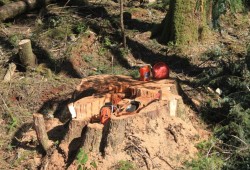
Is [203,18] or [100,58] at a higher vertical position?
[203,18]

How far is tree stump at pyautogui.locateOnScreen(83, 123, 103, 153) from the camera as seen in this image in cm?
527

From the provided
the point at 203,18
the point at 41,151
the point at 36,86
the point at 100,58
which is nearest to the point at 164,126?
the point at 41,151

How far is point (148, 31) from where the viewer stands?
1008 centimetres

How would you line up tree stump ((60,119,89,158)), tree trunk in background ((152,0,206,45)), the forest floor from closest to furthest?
tree stump ((60,119,89,158)) → the forest floor → tree trunk in background ((152,0,206,45))

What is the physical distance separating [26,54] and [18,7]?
10.8 ft

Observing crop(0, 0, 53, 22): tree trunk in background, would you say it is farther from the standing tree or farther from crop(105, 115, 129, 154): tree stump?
crop(105, 115, 129, 154): tree stump

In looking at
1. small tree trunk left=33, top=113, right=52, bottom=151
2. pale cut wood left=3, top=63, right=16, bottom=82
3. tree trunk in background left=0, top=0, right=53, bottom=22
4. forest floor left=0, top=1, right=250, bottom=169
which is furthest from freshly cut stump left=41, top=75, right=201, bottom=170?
tree trunk in background left=0, top=0, right=53, bottom=22

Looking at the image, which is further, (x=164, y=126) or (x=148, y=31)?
Result: (x=148, y=31)

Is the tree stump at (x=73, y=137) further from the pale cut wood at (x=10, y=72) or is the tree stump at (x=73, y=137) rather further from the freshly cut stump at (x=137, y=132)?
the pale cut wood at (x=10, y=72)

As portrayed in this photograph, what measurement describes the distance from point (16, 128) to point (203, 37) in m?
4.39

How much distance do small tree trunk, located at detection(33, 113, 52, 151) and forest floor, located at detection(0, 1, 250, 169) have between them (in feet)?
0.72

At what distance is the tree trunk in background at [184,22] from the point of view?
353 inches

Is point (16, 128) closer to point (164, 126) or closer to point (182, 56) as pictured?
point (164, 126)

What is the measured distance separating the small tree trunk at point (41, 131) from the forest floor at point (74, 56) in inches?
8.7
